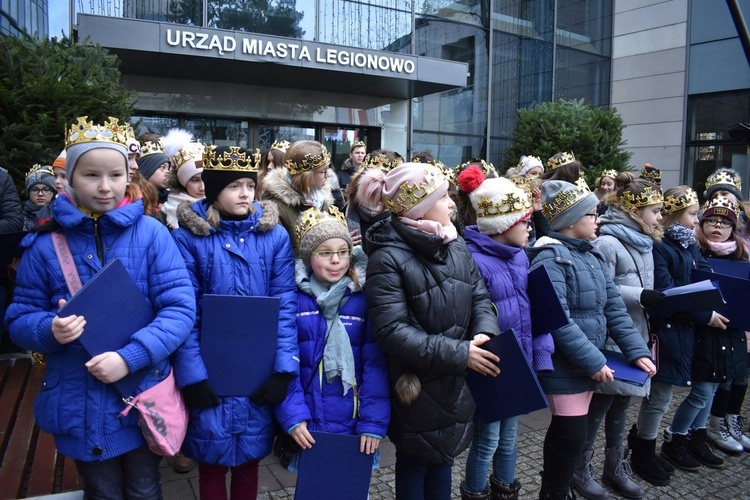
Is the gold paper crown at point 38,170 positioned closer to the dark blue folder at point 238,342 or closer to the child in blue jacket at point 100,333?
the child in blue jacket at point 100,333

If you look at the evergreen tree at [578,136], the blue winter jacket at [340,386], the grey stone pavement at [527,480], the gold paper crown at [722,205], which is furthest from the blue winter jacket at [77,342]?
the evergreen tree at [578,136]

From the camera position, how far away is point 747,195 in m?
15.8

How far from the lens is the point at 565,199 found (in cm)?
378

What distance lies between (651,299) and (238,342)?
9.06 ft

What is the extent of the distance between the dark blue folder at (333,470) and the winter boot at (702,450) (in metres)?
3.27

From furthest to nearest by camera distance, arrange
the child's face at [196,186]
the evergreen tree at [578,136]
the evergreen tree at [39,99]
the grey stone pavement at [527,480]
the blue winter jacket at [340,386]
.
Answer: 1. the evergreen tree at [578,136]
2. the evergreen tree at [39,99]
3. the child's face at [196,186]
4. the grey stone pavement at [527,480]
5. the blue winter jacket at [340,386]

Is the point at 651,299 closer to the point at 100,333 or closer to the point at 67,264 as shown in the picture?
the point at 100,333

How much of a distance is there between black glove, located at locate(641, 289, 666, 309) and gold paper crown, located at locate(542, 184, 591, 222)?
2.72 ft

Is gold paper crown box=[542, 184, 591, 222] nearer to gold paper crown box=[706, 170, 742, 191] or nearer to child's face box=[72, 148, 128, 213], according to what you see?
child's face box=[72, 148, 128, 213]

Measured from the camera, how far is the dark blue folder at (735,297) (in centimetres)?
431

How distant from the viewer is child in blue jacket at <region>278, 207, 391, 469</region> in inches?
110

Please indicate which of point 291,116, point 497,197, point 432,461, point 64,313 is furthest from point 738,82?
point 64,313

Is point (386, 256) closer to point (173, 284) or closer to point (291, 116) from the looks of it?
point (173, 284)

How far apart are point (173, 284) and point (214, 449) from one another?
31.3 inches
